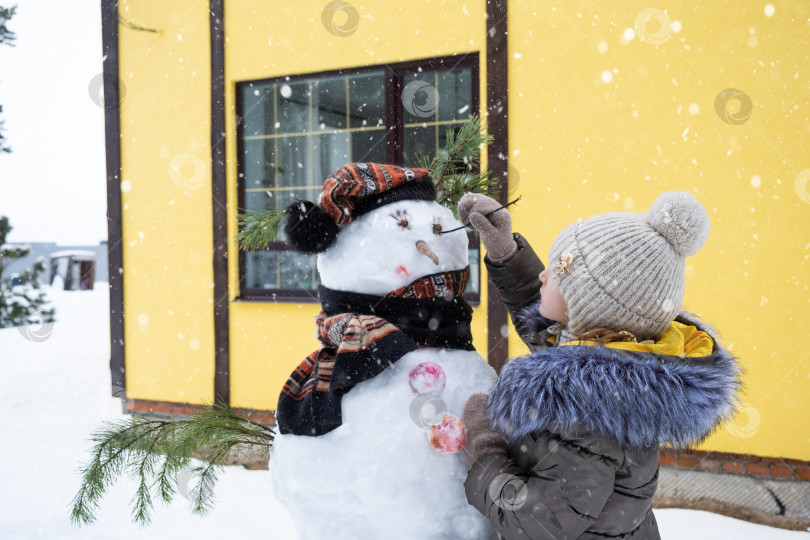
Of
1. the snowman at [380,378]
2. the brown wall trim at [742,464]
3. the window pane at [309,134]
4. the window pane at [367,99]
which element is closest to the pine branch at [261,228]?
the snowman at [380,378]

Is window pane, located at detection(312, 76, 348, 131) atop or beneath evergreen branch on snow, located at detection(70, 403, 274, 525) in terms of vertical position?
atop

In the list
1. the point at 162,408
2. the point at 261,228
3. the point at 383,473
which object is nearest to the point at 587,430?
the point at 383,473

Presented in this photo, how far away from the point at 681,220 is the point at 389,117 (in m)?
3.40

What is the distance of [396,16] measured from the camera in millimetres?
4328

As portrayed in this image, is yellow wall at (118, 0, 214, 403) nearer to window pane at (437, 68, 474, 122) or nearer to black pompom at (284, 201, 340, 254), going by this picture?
window pane at (437, 68, 474, 122)

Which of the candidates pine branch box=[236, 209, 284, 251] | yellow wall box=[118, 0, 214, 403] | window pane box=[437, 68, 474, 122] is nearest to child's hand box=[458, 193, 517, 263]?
pine branch box=[236, 209, 284, 251]

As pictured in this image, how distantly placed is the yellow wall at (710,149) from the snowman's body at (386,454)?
258 centimetres

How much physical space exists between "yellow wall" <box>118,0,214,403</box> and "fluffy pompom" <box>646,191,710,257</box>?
4.13 m

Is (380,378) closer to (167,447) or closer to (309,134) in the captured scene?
(167,447)

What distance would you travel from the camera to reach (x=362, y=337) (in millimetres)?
1502

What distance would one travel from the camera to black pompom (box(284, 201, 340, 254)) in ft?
5.34

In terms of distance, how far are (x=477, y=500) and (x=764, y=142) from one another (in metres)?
3.28

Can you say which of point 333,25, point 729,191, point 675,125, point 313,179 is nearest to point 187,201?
point 313,179

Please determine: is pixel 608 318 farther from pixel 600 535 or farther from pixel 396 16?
pixel 396 16
